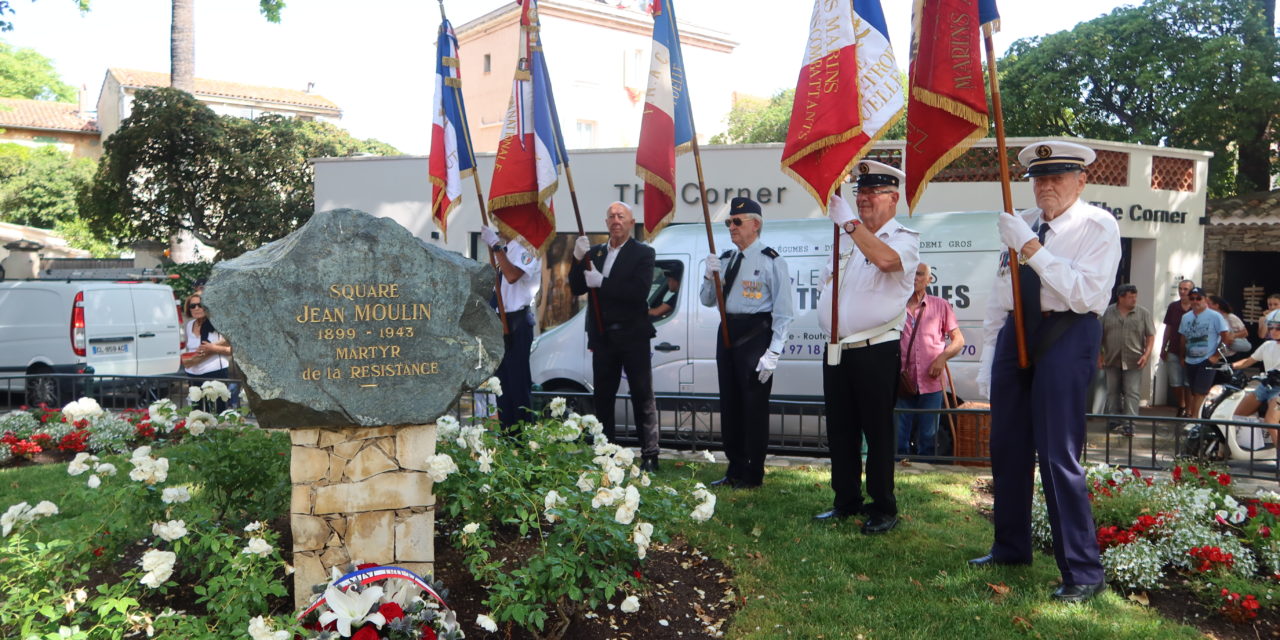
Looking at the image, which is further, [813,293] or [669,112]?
[813,293]

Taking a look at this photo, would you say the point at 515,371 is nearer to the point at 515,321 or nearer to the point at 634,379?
the point at 515,321

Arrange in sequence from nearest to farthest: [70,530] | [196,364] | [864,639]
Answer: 1. [864,639]
2. [70,530]
3. [196,364]

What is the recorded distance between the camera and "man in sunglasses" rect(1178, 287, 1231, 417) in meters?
12.2

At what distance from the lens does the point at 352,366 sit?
14.0 ft

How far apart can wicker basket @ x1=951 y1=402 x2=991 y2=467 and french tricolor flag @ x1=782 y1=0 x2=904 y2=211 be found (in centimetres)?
313

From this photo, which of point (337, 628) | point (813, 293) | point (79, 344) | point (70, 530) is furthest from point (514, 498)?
Answer: point (79, 344)

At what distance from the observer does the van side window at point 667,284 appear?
30.5 feet

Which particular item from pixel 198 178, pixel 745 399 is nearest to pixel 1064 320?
pixel 745 399

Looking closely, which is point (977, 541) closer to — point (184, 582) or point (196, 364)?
point (184, 582)

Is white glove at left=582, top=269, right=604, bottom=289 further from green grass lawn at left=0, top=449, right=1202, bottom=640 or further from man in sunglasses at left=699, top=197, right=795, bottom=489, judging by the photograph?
green grass lawn at left=0, top=449, right=1202, bottom=640

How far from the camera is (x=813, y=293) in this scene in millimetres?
9188

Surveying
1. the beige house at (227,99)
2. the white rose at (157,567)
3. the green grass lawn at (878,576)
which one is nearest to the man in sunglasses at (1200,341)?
the green grass lawn at (878,576)

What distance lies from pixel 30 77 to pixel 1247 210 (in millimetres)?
73875

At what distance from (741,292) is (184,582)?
3.75 meters
